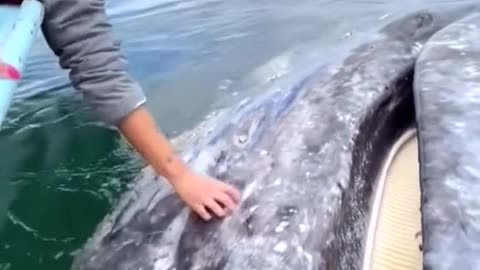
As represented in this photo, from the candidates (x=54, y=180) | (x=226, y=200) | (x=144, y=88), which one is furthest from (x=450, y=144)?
(x=144, y=88)

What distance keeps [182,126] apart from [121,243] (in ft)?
3.39

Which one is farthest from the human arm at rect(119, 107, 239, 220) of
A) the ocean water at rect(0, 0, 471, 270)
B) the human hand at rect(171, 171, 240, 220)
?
the ocean water at rect(0, 0, 471, 270)

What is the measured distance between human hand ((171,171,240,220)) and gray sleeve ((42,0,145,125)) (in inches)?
8.2

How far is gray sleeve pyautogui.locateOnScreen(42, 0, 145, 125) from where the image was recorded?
2148 mm

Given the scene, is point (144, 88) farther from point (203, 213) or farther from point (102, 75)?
point (203, 213)

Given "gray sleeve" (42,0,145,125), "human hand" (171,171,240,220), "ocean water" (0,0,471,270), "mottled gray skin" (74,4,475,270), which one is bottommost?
"ocean water" (0,0,471,270)

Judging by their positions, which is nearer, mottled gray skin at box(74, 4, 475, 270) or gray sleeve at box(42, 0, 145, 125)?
mottled gray skin at box(74, 4, 475, 270)

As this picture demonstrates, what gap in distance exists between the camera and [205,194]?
6.45 ft

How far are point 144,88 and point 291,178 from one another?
4.79 ft

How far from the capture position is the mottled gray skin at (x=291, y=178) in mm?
1835

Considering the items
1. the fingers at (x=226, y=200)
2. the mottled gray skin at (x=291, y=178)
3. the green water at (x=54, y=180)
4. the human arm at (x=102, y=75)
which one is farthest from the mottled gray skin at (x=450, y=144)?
the green water at (x=54, y=180)

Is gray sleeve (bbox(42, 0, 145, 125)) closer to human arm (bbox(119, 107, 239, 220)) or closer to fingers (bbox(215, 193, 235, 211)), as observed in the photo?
human arm (bbox(119, 107, 239, 220))

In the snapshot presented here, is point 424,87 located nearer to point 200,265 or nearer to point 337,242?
point 337,242

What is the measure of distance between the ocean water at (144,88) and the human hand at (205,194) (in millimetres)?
418
